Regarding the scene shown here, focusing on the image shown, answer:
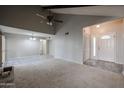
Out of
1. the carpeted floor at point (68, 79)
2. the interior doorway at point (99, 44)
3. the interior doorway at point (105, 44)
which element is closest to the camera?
the carpeted floor at point (68, 79)

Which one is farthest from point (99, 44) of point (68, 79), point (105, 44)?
point (68, 79)

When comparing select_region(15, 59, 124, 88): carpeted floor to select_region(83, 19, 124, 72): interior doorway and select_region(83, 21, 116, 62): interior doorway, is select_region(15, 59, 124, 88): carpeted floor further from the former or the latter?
select_region(83, 21, 116, 62): interior doorway

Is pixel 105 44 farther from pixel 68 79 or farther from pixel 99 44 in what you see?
pixel 68 79

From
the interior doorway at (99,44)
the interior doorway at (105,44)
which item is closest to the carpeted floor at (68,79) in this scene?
the interior doorway at (105,44)

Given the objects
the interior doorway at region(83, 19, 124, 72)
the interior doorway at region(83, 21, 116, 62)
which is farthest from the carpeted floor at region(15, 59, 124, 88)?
the interior doorway at region(83, 21, 116, 62)

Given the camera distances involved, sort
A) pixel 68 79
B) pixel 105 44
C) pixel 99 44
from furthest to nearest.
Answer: pixel 99 44 < pixel 105 44 < pixel 68 79

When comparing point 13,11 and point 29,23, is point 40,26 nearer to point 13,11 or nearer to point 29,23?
point 29,23

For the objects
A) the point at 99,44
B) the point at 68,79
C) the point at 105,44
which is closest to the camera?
the point at 68,79

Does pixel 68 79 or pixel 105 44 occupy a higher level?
pixel 105 44

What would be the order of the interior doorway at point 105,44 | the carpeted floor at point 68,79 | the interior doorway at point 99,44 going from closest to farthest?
the carpeted floor at point 68,79 < the interior doorway at point 105,44 < the interior doorway at point 99,44

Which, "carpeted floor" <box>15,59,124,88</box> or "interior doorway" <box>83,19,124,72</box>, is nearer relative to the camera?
"carpeted floor" <box>15,59,124,88</box>

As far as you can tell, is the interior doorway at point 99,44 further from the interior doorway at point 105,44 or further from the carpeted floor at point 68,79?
the carpeted floor at point 68,79
